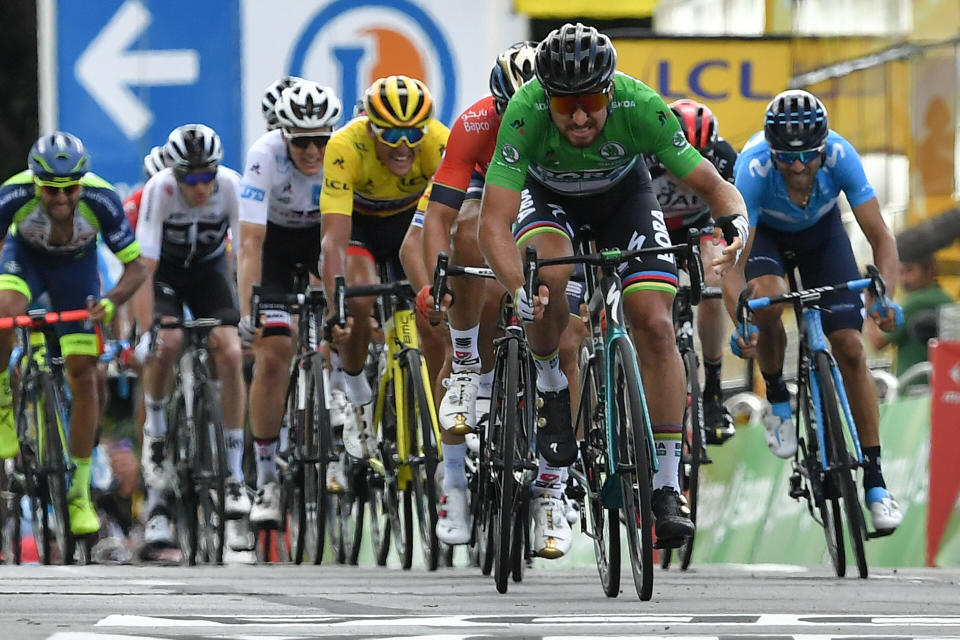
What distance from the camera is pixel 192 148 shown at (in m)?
14.9

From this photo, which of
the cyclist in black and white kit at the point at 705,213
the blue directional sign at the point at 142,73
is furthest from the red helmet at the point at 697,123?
the blue directional sign at the point at 142,73

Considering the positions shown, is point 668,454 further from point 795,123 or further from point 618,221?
point 795,123

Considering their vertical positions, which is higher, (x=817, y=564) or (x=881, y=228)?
(x=881, y=228)

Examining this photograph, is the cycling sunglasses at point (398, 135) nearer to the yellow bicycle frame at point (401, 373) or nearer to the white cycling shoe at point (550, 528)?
the yellow bicycle frame at point (401, 373)

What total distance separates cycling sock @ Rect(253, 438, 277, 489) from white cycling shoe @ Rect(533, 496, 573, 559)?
4.21 meters

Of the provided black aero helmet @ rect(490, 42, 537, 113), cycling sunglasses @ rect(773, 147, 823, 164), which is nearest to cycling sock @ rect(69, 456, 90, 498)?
black aero helmet @ rect(490, 42, 537, 113)

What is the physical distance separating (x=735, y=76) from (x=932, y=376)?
8.03 meters

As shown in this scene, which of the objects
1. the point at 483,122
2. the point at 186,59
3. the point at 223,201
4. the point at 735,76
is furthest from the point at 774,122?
the point at 186,59

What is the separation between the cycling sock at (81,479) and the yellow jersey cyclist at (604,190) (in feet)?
16.8

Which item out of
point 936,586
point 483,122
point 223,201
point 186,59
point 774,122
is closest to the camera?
point 936,586

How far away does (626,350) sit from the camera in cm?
903

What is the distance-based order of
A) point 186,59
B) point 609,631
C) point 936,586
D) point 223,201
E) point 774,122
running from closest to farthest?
1. point 609,631
2. point 936,586
3. point 774,122
4. point 223,201
5. point 186,59

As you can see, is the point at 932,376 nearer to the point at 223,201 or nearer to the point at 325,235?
the point at 325,235

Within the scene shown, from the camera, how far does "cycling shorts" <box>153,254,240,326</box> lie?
15.3 m
